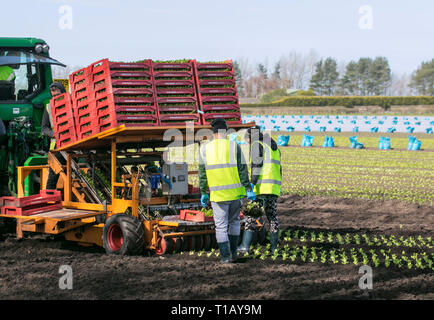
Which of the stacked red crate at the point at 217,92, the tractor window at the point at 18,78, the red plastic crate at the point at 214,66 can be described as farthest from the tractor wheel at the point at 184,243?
the tractor window at the point at 18,78

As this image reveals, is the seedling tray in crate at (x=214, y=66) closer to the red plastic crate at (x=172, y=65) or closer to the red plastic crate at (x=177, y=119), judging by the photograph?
the red plastic crate at (x=172, y=65)

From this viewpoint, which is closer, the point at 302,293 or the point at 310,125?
the point at 302,293

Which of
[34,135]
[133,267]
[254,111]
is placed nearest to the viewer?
[133,267]

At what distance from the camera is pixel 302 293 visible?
6660mm

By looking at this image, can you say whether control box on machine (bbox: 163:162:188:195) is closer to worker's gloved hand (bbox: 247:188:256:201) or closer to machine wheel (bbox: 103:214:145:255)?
machine wheel (bbox: 103:214:145:255)

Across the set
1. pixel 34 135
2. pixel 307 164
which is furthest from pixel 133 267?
pixel 307 164

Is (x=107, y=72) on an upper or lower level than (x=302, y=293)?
upper

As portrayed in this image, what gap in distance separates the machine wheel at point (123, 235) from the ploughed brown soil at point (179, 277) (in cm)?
17

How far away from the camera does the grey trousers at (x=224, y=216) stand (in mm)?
8078

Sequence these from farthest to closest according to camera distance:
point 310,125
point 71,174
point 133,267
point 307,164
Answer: point 310,125 < point 307,164 < point 71,174 < point 133,267

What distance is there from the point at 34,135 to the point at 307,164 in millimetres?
15063

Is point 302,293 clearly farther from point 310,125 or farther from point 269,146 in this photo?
point 310,125

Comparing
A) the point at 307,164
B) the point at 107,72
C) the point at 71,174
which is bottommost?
the point at 307,164

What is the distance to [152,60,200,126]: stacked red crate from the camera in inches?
355
